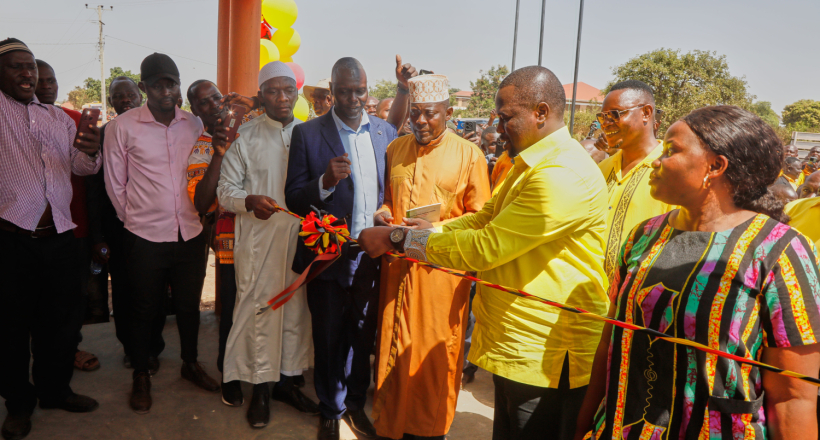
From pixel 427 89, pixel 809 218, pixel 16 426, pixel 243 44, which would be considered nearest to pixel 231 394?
pixel 16 426

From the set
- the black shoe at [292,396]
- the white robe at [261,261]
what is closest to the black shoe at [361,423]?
the black shoe at [292,396]

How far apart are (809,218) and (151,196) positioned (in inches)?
158

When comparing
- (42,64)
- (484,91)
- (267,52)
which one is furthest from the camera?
(484,91)

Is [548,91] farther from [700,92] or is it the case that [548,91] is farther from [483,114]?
[483,114]

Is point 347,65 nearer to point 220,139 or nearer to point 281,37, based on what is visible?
point 220,139

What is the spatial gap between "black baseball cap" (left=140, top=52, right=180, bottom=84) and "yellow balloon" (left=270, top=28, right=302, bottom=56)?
5.62 metres

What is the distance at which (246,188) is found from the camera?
3590 mm

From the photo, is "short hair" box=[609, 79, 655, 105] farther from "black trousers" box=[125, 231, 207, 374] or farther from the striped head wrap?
the striped head wrap

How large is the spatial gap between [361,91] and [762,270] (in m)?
2.59

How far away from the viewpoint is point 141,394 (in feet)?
12.1

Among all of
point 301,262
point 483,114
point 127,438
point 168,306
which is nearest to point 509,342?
point 301,262

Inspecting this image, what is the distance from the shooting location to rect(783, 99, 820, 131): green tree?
4966cm

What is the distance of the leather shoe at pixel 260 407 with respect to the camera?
3.52 meters

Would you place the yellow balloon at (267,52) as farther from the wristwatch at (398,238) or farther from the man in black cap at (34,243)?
the wristwatch at (398,238)
